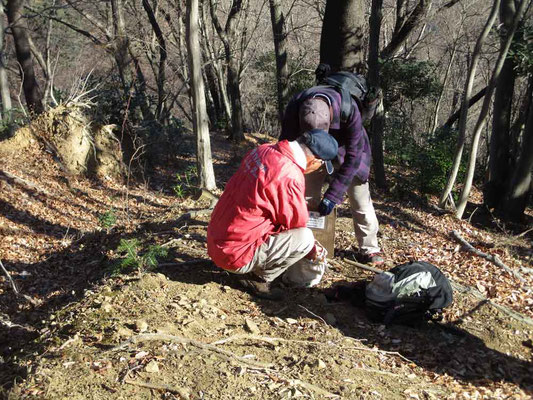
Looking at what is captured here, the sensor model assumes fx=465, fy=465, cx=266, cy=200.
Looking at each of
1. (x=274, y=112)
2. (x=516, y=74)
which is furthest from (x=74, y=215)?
(x=274, y=112)

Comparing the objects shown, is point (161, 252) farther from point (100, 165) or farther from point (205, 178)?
point (100, 165)

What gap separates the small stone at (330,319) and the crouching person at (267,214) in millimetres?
424

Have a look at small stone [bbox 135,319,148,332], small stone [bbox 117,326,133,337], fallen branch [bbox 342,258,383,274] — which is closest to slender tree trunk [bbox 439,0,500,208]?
fallen branch [bbox 342,258,383,274]

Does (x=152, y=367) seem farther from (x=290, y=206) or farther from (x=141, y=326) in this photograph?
(x=290, y=206)

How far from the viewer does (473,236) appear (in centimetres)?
665

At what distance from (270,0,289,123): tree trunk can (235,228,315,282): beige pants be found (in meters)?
9.28

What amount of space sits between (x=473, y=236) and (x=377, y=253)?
2559 millimetres

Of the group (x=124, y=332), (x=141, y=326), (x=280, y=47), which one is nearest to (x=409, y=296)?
(x=141, y=326)

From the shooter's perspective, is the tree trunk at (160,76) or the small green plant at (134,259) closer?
the small green plant at (134,259)

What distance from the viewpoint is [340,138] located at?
4094 millimetres

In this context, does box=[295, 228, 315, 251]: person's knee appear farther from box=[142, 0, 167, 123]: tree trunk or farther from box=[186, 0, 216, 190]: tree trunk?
box=[142, 0, 167, 123]: tree trunk

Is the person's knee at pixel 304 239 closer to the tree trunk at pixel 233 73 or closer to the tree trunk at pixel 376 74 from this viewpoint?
the tree trunk at pixel 376 74

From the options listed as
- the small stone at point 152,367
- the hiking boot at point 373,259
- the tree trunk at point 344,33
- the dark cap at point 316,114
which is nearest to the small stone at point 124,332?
the small stone at point 152,367

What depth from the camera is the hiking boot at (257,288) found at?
3.95 m
